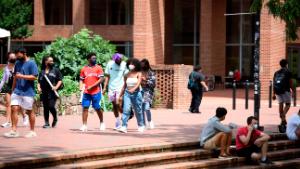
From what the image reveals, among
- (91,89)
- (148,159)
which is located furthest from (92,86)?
(148,159)

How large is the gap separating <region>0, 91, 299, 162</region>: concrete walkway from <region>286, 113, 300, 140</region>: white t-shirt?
188cm

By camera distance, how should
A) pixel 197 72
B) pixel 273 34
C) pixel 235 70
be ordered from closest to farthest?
pixel 197 72 → pixel 273 34 → pixel 235 70

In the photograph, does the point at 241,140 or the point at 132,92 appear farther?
the point at 132,92

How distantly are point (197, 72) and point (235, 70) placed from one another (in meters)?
22.9

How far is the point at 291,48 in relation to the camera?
48656 mm

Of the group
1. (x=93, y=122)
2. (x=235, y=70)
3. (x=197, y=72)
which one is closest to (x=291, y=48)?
(x=235, y=70)

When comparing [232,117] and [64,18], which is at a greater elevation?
[64,18]

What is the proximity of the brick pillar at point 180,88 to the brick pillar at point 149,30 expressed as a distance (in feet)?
50.0

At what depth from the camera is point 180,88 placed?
26703 mm

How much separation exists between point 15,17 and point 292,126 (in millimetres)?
30451

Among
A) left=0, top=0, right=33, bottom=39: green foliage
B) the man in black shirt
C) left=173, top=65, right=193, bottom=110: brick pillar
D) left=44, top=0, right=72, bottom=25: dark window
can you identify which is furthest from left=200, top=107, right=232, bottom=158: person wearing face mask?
left=44, top=0, right=72, bottom=25: dark window

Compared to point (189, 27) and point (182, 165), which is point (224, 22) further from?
point (182, 165)

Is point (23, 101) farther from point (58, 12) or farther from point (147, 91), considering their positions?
point (58, 12)

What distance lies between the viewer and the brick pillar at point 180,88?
86.9 ft
